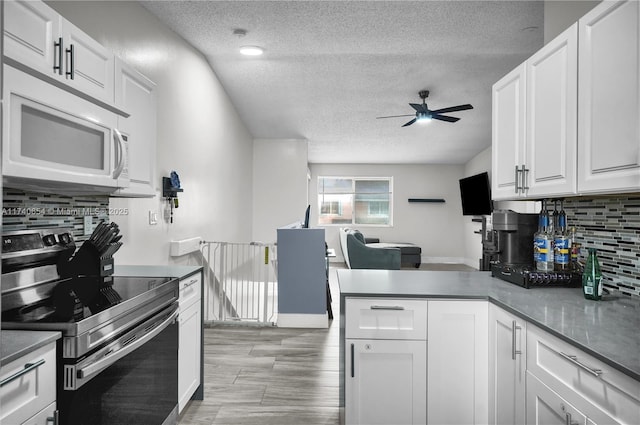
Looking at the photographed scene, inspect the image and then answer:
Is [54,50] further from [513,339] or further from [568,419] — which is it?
[568,419]

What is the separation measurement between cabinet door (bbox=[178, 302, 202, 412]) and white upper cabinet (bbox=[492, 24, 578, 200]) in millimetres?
2000

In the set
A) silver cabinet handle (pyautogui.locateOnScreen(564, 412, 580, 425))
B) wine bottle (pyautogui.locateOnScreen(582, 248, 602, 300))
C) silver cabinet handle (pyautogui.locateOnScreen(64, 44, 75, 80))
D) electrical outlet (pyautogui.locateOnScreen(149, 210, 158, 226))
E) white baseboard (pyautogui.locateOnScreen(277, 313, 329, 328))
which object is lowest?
white baseboard (pyautogui.locateOnScreen(277, 313, 329, 328))

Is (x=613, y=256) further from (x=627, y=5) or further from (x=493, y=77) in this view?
(x=493, y=77)

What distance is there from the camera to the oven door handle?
1.34 metres

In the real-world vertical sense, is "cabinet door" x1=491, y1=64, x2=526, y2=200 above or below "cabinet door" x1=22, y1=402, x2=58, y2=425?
above

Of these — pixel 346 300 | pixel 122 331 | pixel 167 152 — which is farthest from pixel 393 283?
pixel 167 152

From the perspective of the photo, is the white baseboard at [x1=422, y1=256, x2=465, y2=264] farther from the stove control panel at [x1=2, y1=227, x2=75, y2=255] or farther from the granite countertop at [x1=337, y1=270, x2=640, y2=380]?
the stove control panel at [x1=2, y1=227, x2=75, y2=255]

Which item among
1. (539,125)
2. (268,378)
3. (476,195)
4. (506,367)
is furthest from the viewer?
(476,195)

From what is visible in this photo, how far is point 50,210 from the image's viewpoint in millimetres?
2109

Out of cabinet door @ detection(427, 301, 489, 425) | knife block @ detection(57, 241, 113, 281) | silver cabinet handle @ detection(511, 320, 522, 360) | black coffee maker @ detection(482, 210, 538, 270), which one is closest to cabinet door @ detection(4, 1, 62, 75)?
knife block @ detection(57, 241, 113, 281)

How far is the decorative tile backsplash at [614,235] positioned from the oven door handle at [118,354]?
225cm

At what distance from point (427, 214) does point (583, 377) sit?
9.00 metres

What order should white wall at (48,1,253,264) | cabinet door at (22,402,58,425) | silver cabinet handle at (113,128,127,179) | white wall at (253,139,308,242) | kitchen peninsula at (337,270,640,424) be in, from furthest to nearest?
white wall at (253,139,308,242)
white wall at (48,1,253,264)
silver cabinet handle at (113,128,127,179)
kitchen peninsula at (337,270,640,424)
cabinet door at (22,402,58,425)

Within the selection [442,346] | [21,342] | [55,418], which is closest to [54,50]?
[21,342]
